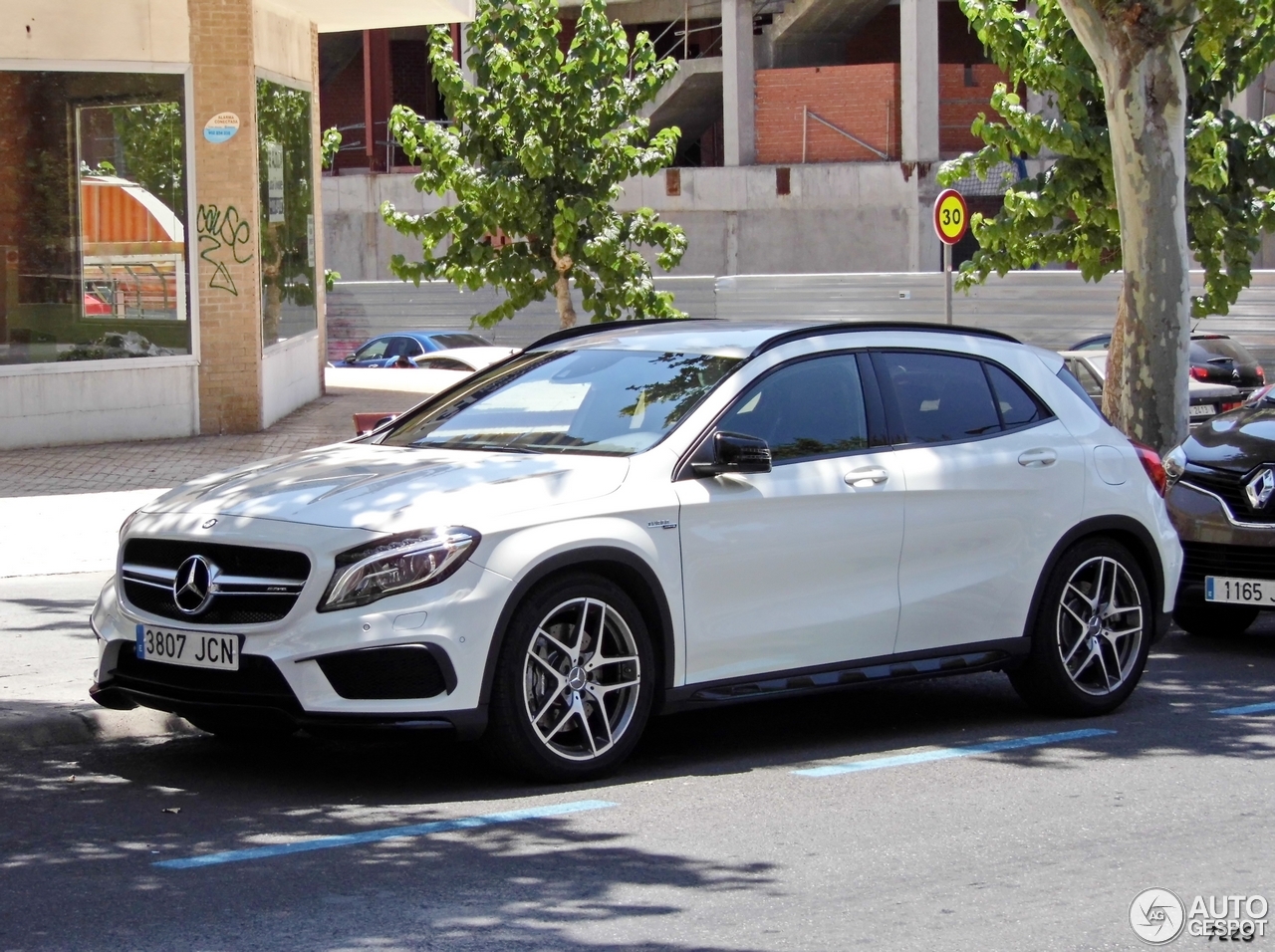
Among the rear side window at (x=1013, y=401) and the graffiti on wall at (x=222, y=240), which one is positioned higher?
the graffiti on wall at (x=222, y=240)

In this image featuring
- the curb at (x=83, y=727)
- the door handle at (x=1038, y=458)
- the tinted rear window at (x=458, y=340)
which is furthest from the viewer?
the tinted rear window at (x=458, y=340)

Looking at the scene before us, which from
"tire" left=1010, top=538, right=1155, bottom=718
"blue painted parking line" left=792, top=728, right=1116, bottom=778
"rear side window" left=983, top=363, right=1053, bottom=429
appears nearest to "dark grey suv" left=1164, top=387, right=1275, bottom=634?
"tire" left=1010, top=538, right=1155, bottom=718

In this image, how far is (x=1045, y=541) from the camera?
7.59 m

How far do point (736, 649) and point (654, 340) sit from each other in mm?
1446

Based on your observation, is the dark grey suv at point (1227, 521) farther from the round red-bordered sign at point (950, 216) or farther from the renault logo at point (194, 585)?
the round red-bordered sign at point (950, 216)

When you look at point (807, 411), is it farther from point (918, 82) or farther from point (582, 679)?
point (918, 82)

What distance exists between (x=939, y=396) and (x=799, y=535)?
3.72 ft

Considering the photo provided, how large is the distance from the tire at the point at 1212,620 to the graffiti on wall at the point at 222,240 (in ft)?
35.7

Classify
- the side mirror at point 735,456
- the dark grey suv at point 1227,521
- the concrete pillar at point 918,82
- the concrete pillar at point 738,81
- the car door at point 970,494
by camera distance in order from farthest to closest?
the concrete pillar at point 738,81, the concrete pillar at point 918,82, the dark grey suv at point 1227,521, the car door at point 970,494, the side mirror at point 735,456

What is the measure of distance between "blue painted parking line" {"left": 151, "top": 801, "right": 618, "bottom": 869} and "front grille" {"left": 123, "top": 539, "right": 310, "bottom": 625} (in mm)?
780

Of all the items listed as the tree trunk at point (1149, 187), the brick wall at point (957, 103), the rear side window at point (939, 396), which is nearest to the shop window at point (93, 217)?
the tree trunk at point (1149, 187)

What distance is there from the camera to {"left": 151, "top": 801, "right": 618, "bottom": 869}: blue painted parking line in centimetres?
553

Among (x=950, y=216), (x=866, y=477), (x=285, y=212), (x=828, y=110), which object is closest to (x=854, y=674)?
(x=866, y=477)

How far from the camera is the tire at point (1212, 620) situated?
10203 mm
